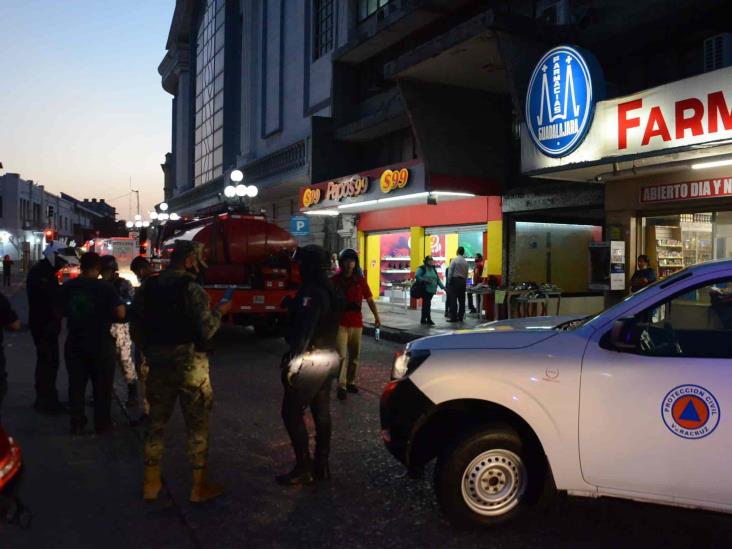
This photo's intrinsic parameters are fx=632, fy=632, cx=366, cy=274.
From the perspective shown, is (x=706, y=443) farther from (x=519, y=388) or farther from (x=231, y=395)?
(x=231, y=395)

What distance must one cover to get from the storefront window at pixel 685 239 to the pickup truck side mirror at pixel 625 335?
26.7 feet

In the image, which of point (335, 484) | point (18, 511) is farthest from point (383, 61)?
point (18, 511)

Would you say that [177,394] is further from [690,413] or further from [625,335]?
[690,413]

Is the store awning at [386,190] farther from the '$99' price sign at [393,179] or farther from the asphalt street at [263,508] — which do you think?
the asphalt street at [263,508]

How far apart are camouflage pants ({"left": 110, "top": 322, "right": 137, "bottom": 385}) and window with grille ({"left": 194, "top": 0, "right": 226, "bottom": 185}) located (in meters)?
32.0

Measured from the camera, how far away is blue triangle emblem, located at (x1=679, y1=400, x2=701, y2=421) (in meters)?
3.33

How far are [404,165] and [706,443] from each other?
1319cm

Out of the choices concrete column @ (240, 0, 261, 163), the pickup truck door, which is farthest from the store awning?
concrete column @ (240, 0, 261, 163)

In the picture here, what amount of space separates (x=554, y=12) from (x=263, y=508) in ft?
42.7

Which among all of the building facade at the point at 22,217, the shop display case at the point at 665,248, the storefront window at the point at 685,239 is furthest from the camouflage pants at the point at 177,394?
the building facade at the point at 22,217

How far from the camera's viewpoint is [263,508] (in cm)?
432

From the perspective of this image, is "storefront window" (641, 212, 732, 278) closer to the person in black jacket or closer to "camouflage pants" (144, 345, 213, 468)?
"camouflage pants" (144, 345, 213, 468)

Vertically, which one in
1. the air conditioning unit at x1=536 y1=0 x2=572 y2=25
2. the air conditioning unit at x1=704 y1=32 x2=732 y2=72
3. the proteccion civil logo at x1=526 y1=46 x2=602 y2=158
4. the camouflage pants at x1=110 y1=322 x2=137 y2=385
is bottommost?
the camouflage pants at x1=110 y1=322 x2=137 y2=385

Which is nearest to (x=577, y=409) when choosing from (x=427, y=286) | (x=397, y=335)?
(x=397, y=335)
